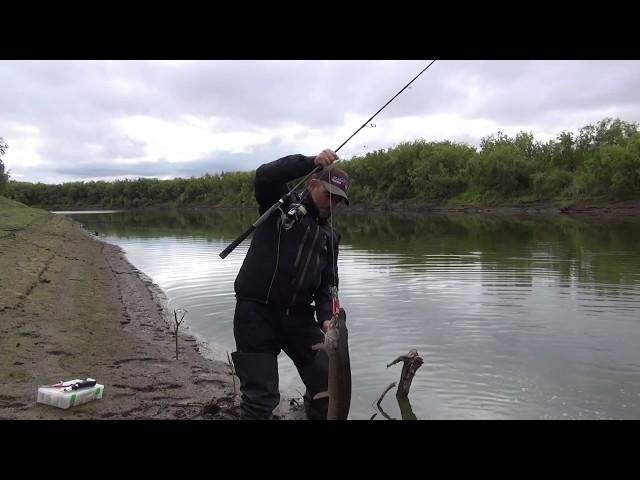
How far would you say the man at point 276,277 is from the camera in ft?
16.6

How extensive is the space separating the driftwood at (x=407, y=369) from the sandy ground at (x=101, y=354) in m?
1.39

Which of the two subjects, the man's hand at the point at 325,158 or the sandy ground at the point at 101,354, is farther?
the sandy ground at the point at 101,354

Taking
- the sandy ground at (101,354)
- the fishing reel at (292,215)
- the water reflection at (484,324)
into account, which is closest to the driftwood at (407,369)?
the water reflection at (484,324)

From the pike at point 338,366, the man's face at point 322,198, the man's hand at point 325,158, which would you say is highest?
the man's hand at point 325,158

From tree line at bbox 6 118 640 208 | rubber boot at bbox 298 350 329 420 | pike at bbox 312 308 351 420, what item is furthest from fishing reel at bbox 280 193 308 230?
tree line at bbox 6 118 640 208

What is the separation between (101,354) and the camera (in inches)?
316

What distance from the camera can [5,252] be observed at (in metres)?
15.8

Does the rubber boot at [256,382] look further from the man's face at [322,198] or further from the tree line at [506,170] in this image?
the tree line at [506,170]

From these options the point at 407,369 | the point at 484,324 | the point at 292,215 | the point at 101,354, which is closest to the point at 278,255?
the point at 292,215


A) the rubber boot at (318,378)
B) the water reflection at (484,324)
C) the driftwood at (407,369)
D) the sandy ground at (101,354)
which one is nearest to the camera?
the rubber boot at (318,378)

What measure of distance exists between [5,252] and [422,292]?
12.1 metres

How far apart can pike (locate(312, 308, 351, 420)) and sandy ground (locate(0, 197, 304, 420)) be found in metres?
1.81
